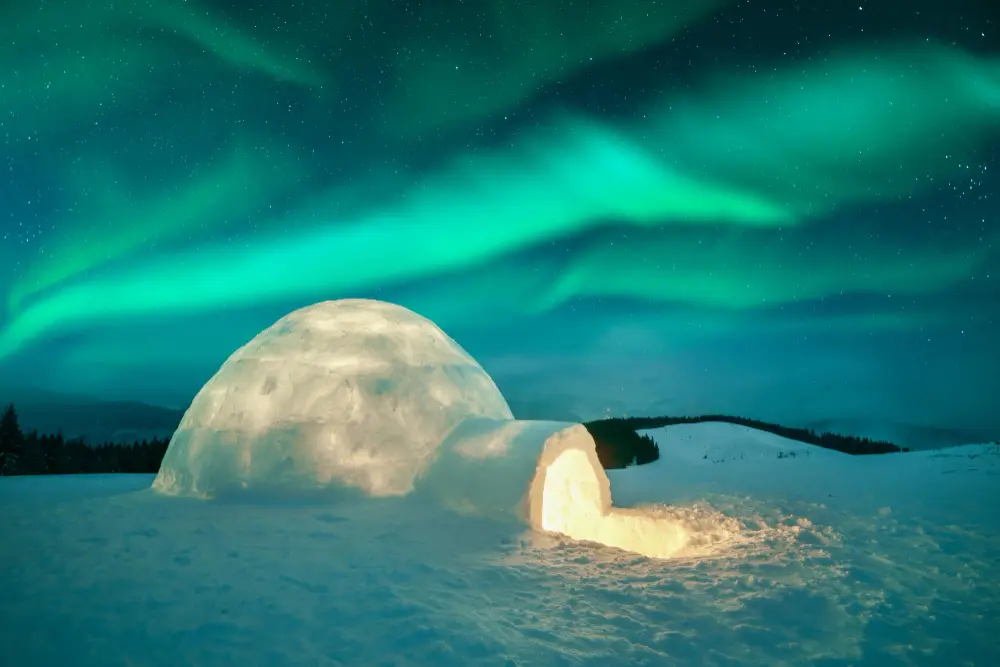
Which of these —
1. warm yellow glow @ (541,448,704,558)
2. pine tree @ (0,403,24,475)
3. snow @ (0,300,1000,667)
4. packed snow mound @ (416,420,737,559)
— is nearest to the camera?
snow @ (0,300,1000,667)

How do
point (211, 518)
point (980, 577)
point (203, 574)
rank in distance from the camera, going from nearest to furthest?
1. point (203, 574)
2. point (980, 577)
3. point (211, 518)

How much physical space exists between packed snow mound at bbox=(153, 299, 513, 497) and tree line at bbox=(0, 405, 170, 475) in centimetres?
1543

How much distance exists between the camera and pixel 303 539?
658cm

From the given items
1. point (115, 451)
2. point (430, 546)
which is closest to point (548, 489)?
point (430, 546)

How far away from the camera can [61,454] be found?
81.7 ft

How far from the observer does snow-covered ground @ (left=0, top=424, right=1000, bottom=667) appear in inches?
172

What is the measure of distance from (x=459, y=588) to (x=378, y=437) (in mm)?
3760

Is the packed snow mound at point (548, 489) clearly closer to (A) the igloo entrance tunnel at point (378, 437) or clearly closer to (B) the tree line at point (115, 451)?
(A) the igloo entrance tunnel at point (378, 437)

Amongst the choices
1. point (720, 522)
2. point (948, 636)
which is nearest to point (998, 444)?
point (720, 522)

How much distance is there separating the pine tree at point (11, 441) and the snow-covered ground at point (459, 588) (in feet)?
60.6

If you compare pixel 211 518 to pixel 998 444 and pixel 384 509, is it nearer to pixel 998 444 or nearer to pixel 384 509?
pixel 384 509

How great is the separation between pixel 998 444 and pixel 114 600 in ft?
62.9

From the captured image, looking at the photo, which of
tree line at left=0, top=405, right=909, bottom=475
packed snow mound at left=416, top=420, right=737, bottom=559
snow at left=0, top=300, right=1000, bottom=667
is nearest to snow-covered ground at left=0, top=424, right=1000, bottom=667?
snow at left=0, top=300, right=1000, bottom=667

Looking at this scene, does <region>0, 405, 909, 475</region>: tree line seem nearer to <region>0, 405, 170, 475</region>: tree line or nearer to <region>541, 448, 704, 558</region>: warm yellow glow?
<region>0, 405, 170, 475</region>: tree line
